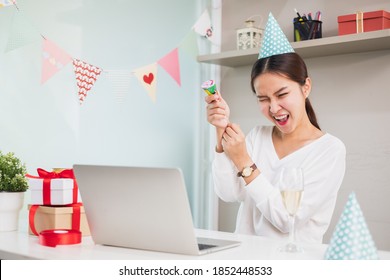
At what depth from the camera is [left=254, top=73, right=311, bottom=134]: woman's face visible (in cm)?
200

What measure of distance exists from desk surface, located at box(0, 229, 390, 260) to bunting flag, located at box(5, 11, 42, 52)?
1170 millimetres

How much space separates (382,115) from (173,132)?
3.80 ft

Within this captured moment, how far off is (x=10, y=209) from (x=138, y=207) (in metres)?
0.63

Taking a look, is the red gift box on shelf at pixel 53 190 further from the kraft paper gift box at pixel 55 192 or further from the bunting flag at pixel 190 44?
the bunting flag at pixel 190 44

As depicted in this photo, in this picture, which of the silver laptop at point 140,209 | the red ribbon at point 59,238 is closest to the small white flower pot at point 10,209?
the red ribbon at point 59,238

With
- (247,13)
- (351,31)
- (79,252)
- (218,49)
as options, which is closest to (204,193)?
(218,49)

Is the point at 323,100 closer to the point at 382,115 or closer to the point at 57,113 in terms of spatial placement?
the point at 382,115

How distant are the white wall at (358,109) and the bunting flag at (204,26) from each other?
0.44m

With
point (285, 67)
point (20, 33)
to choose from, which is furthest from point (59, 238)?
point (20, 33)

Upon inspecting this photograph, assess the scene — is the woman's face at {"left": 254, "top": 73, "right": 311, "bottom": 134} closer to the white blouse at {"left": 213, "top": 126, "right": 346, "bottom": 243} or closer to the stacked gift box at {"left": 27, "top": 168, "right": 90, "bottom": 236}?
the white blouse at {"left": 213, "top": 126, "right": 346, "bottom": 243}

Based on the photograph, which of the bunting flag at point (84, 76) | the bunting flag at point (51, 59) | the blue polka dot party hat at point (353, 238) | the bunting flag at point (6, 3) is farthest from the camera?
the bunting flag at point (84, 76)

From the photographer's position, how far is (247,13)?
3.31m

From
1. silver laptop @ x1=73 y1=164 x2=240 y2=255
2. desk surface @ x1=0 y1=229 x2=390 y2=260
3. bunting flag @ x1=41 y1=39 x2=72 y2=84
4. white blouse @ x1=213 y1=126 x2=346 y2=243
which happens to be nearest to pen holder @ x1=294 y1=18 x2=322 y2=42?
white blouse @ x1=213 y1=126 x2=346 y2=243

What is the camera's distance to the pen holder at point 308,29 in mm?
2779
